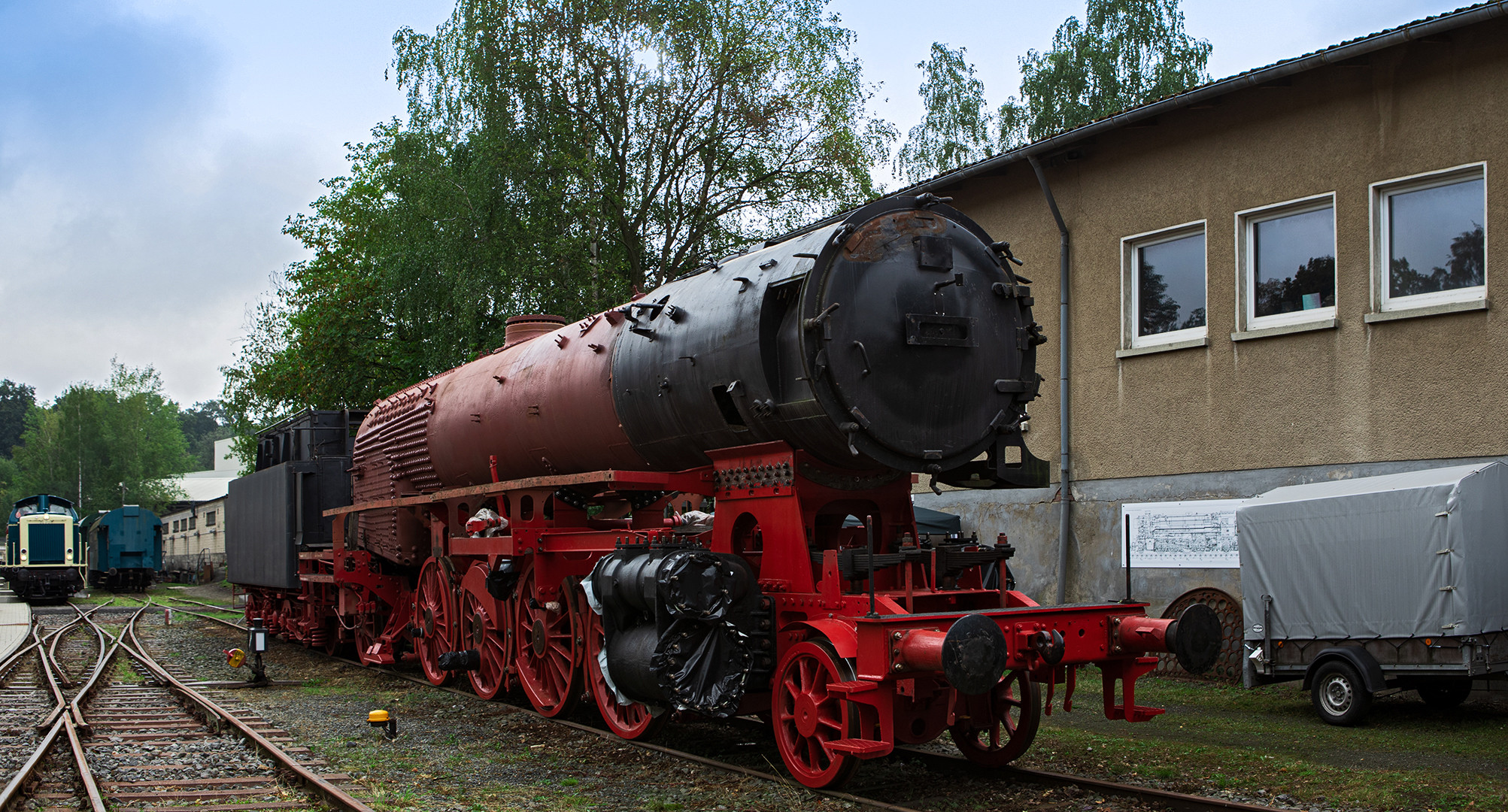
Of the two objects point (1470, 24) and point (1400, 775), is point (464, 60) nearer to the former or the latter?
point (1470, 24)

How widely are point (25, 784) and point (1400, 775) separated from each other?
8.03m

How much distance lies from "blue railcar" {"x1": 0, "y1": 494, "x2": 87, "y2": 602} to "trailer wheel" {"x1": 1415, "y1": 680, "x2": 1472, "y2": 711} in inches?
1394

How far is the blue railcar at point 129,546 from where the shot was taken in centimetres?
3984

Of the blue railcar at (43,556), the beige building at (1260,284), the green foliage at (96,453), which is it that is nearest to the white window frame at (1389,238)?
the beige building at (1260,284)

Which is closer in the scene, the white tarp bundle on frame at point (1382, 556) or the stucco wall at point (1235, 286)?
the white tarp bundle on frame at point (1382, 556)

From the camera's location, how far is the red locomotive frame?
19.5 ft

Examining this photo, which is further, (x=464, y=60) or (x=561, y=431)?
(x=464, y=60)

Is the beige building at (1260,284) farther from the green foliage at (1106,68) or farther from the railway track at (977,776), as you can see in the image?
the green foliage at (1106,68)

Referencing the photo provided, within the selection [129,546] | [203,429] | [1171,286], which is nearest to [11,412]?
[203,429]

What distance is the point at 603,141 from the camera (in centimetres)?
2134

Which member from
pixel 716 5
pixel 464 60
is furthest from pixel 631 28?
pixel 464 60

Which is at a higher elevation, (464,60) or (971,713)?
(464,60)

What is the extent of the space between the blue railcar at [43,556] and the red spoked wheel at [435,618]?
91.5 feet

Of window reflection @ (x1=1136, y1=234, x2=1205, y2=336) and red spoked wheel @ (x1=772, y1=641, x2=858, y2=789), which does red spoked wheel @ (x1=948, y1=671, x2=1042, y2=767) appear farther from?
window reflection @ (x1=1136, y1=234, x2=1205, y2=336)
